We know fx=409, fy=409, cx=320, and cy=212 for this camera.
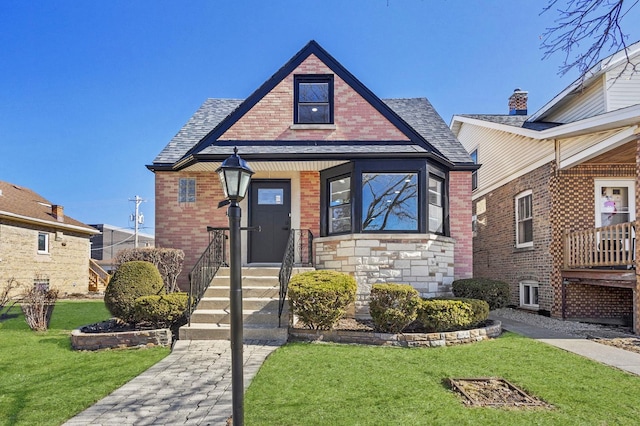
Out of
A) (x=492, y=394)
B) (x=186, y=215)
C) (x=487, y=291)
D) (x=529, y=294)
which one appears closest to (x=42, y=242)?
(x=186, y=215)

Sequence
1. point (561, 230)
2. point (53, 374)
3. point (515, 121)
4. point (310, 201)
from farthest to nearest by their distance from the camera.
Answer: point (515, 121) < point (561, 230) < point (310, 201) < point (53, 374)

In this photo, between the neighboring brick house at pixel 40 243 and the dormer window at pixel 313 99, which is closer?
the dormer window at pixel 313 99

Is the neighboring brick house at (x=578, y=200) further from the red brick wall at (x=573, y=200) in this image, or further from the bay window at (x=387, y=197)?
the bay window at (x=387, y=197)

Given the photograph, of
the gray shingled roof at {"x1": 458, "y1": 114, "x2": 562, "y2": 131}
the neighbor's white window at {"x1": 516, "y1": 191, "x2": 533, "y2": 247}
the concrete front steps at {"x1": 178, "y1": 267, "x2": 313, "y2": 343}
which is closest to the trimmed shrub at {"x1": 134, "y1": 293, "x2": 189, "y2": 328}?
the concrete front steps at {"x1": 178, "y1": 267, "x2": 313, "y2": 343}

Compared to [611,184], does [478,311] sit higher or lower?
lower

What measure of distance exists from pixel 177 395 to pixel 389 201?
629 cm

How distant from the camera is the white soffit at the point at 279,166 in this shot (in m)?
9.59

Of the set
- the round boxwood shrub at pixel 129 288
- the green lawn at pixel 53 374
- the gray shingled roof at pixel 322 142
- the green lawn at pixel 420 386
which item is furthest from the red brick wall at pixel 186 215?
the green lawn at pixel 420 386

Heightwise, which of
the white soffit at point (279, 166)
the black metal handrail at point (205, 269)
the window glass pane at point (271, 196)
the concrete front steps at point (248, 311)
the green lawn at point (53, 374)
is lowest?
the green lawn at point (53, 374)

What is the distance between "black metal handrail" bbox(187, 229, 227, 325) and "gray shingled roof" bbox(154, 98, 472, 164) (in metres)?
2.16

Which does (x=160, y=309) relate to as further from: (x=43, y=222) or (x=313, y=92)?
(x=43, y=222)

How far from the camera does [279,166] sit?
9.88 meters

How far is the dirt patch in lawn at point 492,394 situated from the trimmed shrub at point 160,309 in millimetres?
4740

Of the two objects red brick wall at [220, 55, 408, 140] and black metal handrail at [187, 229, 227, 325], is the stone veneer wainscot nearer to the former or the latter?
red brick wall at [220, 55, 408, 140]
